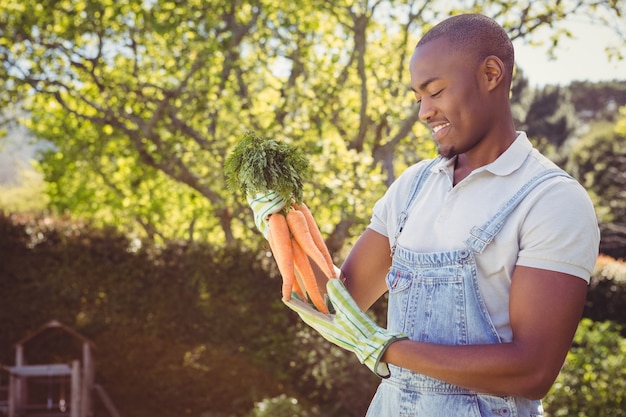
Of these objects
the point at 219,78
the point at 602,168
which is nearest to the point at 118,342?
the point at 219,78

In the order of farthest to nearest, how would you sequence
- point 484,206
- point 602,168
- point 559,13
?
point 602,168 → point 559,13 → point 484,206

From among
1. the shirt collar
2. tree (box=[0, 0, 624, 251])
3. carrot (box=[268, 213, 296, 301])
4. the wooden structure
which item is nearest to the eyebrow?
the shirt collar

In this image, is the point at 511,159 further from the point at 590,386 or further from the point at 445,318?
the point at 590,386

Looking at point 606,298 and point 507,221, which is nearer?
point 507,221

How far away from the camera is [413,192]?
1.91 m

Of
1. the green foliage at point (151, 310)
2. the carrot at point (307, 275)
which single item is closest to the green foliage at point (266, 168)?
the carrot at point (307, 275)

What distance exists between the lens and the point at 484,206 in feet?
5.49

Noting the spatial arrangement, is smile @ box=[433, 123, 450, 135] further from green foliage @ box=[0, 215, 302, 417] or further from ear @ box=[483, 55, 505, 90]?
green foliage @ box=[0, 215, 302, 417]

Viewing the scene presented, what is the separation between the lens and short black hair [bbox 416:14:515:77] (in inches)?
66.0

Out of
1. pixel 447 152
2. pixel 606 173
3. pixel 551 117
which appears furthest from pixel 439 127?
pixel 551 117

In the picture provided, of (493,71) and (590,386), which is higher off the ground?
(493,71)

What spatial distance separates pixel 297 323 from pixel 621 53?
4.11m

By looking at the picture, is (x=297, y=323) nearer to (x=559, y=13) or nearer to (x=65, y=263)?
(x=65, y=263)

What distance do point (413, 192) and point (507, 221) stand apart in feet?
1.14
